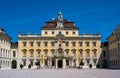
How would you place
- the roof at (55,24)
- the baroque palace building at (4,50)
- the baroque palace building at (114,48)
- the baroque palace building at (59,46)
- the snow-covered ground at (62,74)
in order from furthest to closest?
the roof at (55,24) < the baroque palace building at (59,46) < the baroque palace building at (4,50) < the baroque palace building at (114,48) < the snow-covered ground at (62,74)

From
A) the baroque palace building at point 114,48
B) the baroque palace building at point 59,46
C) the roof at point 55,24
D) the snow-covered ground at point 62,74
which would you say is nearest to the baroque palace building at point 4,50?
the baroque palace building at point 59,46

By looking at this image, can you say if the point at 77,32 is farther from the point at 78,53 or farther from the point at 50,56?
the point at 50,56

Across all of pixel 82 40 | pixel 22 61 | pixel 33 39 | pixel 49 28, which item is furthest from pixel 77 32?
pixel 22 61

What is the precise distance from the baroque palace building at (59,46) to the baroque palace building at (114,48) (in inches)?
141

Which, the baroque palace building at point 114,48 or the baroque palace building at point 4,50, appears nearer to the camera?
the baroque palace building at point 114,48

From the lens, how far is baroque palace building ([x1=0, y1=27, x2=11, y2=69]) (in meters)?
53.4

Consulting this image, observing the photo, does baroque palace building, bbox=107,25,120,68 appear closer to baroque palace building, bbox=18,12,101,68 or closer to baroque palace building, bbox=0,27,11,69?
baroque palace building, bbox=18,12,101,68

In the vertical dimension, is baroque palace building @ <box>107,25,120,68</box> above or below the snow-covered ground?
above

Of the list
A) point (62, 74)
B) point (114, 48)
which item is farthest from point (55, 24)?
point (62, 74)

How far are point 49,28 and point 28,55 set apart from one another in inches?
348

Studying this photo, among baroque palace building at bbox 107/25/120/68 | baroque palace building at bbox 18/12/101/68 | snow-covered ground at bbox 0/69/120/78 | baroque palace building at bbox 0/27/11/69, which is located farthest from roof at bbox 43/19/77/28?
snow-covered ground at bbox 0/69/120/78

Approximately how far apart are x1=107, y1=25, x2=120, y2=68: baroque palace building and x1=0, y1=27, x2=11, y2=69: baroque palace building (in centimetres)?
2511

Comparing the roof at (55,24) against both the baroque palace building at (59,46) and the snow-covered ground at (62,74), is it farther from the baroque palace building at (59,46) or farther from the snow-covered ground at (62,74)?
the snow-covered ground at (62,74)

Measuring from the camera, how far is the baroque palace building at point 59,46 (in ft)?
205
